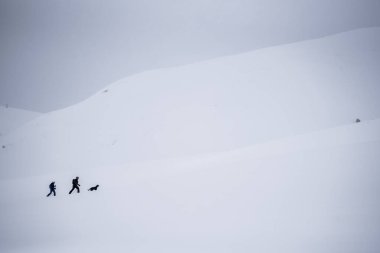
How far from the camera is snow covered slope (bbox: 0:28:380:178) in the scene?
25.3 meters

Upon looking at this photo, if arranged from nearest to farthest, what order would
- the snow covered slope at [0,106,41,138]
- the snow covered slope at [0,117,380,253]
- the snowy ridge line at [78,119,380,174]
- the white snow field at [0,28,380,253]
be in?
1. the snow covered slope at [0,117,380,253]
2. the white snow field at [0,28,380,253]
3. the snowy ridge line at [78,119,380,174]
4. the snow covered slope at [0,106,41,138]

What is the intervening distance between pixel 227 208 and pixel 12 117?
81635 mm

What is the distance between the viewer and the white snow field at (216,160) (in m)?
9.55

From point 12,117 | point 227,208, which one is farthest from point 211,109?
point 12,117

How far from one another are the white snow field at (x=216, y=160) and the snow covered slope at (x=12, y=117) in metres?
39.7

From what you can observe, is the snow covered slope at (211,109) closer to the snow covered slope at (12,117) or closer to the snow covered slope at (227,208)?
the snow covered slope at (227,208)

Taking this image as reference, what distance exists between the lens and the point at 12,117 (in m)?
74.1

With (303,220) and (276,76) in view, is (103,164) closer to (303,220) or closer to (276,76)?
(303,220)

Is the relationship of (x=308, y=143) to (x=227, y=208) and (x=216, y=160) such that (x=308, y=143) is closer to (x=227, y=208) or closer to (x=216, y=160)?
(x=216, y=160)

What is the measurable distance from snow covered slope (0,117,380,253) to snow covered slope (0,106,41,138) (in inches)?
2353

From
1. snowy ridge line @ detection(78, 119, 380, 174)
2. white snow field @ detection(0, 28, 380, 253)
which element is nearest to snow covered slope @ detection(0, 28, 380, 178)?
white snow field @ detection(0, 28, 380, 253)

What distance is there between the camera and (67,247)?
958 cm

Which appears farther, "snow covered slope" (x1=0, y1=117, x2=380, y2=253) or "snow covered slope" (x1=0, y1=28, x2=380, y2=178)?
"snow covered slope" (x1=0, y1=28, x2=380, y2=178)

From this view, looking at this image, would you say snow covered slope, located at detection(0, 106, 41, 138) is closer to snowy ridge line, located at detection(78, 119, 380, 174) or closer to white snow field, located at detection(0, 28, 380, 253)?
white snow field, located at detection(0, 28, 380, 253)
